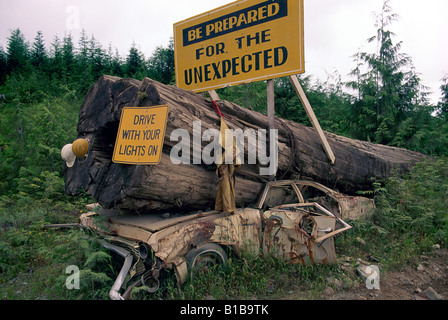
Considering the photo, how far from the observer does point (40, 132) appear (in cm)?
988

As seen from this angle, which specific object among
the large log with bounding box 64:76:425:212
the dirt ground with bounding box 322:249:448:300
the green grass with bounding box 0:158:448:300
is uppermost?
the large log with bounding box 64:76:425:212

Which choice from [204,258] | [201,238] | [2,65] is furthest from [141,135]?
[2,65]

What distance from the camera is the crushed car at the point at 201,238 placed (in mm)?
3648

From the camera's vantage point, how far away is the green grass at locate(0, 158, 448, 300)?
3.84 meters

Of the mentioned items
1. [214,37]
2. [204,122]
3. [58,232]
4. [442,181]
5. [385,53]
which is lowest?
[58,232]

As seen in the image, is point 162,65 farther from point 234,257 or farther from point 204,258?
point 204,258

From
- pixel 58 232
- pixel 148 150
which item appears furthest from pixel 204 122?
pixel 58 232

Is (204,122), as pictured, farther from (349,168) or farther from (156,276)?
(349,168)

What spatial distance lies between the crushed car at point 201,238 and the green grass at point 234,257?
16 cm

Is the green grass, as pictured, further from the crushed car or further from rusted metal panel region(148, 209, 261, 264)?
rusted metal panel region(148, 209, 261, 264)

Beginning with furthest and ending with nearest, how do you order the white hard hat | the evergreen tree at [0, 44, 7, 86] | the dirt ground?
the evergreen tree at [0, 44, 7, 86], the white hard hat, the dirt ground

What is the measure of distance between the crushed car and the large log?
35 cm

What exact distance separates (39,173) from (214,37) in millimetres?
6846

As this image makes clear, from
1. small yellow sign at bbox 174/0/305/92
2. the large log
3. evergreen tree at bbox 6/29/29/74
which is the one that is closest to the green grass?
the large log
